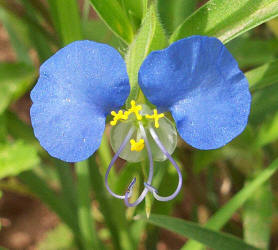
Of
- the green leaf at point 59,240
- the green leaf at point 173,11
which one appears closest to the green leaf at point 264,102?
the green leaf at point 173,11

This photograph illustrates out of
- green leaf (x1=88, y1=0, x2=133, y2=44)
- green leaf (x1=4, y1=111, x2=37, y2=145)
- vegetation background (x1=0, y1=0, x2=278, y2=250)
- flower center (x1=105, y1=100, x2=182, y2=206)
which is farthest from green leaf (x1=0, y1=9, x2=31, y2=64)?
flower center (x1=105, y1=100, x2=182, y2=206)

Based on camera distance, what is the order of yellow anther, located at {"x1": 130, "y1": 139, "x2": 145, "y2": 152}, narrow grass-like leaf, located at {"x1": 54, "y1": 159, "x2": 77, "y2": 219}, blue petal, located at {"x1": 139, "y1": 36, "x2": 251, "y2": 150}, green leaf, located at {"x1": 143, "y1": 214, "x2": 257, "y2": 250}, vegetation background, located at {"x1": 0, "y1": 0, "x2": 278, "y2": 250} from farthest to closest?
narrow grass-like leaf, located at {"x1": 54, "y1": 159, "x2": 77, "y2": 219}
green leaf, located at {"x1": 143, "y1": 214, "x2": 257, "y2": 250}
vegetation background, located at {"x1": 0, "y1": 0, "x2": 278, "y2": 250}
yellow anther, located at {"x1": 130, "y1": 139, "x2": 145, "y2": 152}
blue petal, located at {"x1": 139, "y1": 36, "x2": 251, "y2": 150}

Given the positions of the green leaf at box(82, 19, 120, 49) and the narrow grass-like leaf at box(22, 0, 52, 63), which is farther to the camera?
the green leaf at box(82, 19, 120, 49)

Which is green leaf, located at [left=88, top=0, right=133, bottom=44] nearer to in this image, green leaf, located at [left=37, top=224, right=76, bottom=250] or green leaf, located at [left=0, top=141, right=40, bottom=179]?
green leaf, located at [left=0, top=141, right=40, bottom=179]

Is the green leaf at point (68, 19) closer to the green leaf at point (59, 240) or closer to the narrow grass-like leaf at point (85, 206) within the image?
the narrow grass-like leaf at point (85, 206)

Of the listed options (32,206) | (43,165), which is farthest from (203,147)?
(32,206)

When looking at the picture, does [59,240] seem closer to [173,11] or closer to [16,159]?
[16,159]

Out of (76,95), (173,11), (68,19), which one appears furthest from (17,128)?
(76,95)
